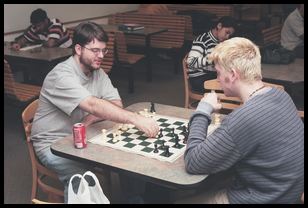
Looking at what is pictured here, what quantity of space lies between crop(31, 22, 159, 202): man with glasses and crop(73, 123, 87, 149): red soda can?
25cm

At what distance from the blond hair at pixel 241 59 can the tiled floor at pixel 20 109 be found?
86 cm

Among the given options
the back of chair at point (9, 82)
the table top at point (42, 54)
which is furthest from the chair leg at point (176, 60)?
the back of chair at point (9, 82)

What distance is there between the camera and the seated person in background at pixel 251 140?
1.76 metres

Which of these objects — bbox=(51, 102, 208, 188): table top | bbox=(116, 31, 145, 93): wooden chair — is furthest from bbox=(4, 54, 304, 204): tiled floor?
bbox=(51, 102, 208, 188): table top

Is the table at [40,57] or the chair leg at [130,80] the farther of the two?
the chair leg at [130,80]

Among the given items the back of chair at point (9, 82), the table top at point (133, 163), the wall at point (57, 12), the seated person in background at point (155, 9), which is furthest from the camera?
the seated person in background at point (155, 9)

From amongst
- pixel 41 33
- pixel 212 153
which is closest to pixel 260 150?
pixel 212 153

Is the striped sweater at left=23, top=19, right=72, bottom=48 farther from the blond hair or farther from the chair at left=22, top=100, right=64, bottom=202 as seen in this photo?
the blond hair

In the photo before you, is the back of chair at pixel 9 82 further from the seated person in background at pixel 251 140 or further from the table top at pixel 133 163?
the seated person in background at pixel 251 140

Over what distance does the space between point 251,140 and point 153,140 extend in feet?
2.14

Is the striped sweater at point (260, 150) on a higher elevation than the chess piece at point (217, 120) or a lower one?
higher

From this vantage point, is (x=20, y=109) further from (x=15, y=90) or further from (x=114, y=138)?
(x=114, y=138)

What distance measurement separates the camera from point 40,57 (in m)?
4.41
